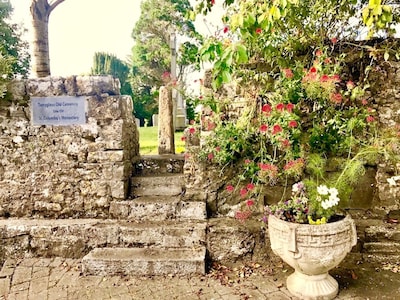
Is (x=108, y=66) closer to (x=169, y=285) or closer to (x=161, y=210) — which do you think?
(x=161, y=210)

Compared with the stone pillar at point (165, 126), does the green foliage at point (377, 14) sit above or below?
above

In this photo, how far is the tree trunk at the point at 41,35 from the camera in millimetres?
5539

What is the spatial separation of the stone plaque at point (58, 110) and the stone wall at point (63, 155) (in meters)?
0.05

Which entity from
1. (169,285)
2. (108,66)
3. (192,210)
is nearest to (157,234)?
(192,210)

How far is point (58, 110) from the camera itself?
12.8 ft

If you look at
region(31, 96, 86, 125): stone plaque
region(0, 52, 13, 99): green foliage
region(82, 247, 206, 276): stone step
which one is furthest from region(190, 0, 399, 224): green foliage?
region(0, 52, 13, 99): green foliage

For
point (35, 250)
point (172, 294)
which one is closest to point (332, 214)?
point (172, 294)

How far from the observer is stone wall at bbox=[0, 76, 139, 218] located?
390cm

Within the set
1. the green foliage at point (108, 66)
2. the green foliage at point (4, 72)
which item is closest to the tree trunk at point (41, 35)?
the green foliage at point (4, 72)

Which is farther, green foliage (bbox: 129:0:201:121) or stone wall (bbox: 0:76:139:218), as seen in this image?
green foliage (bbox: 129:0:201:121)

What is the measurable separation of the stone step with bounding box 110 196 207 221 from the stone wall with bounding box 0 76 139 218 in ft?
0.57

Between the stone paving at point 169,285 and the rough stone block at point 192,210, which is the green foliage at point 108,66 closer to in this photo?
the rough stone block at point 192,210

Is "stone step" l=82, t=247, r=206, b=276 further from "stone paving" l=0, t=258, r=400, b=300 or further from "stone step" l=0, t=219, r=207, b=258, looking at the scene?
"stone step" l=0, t=219, r=207, b=258

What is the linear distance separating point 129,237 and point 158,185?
2.44 ft
